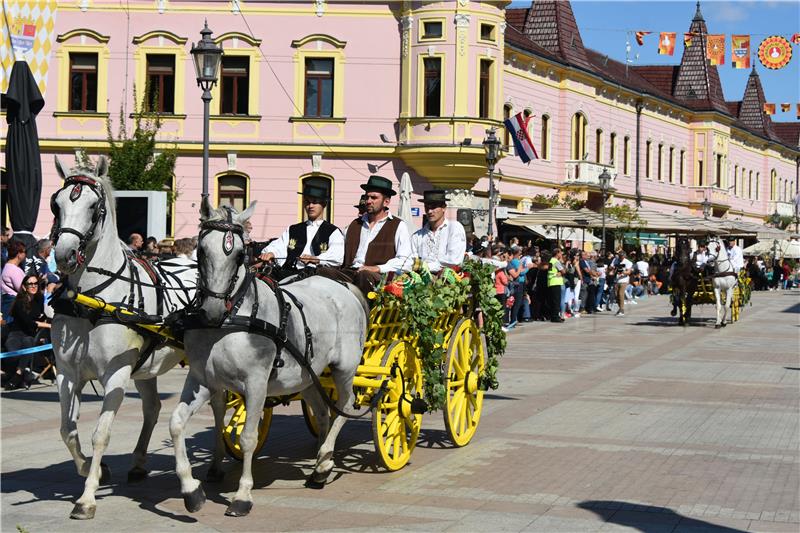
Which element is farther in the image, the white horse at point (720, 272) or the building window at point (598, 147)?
the building window at point (598, 147)

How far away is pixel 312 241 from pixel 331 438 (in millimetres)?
1767

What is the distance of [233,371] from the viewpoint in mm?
7734

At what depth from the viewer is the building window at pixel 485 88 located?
36719mm

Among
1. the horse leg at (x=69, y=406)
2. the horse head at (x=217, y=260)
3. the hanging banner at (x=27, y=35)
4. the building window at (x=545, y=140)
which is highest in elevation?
the building window at (x=545, y=140)

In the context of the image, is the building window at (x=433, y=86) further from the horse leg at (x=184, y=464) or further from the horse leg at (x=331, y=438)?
the horse leg at (x=184, y=464)

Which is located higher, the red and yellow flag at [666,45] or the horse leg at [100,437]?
the red and yellow flag at [666,45]

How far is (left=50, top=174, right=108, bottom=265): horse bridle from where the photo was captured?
7660 millimetres

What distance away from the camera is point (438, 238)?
10.8 m

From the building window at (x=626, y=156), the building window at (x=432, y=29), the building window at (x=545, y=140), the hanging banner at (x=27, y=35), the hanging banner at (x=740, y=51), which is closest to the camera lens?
the hanging banner at (x=27, y=35)

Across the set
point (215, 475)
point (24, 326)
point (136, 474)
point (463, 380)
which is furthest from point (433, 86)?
point (136, 474)

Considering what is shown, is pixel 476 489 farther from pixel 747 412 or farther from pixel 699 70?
pixel 699 70

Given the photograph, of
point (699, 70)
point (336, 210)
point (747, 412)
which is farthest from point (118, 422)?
point (699, 70)

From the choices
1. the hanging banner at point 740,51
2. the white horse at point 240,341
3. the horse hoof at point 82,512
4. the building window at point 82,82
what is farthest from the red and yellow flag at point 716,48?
the horse hoof at point 82,512

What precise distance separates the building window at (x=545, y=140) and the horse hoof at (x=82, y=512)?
40.6 meters
